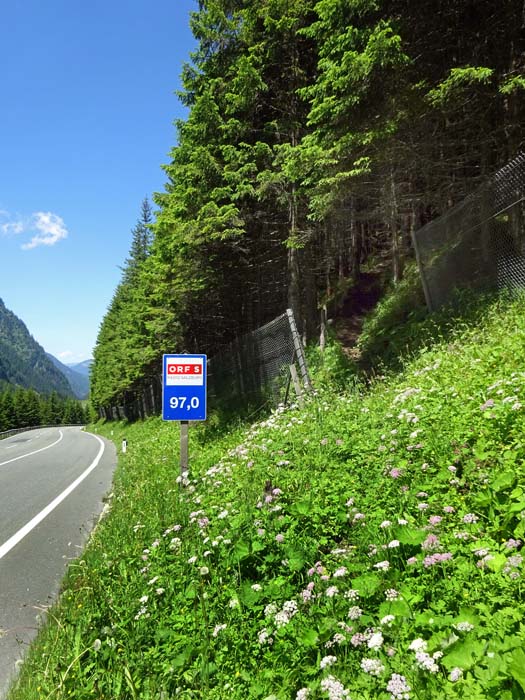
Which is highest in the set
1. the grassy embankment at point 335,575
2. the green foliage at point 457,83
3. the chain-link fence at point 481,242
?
the green foliage at point 457,83

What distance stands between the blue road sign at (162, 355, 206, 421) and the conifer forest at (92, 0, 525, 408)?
478cm

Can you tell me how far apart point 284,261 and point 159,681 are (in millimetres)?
13827

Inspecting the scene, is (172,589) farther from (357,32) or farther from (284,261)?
(284,261)

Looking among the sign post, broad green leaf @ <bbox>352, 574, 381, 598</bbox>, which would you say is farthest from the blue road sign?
broad green leaf @ <bbox>352, 574, 381, 598</bbox>

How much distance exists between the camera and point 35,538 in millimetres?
6156

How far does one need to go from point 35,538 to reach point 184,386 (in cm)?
318

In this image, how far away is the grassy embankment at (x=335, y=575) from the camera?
2045 mm

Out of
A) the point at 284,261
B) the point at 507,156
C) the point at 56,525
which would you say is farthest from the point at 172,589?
the point at 284,261

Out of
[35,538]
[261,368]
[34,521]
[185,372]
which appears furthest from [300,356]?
[34,521]

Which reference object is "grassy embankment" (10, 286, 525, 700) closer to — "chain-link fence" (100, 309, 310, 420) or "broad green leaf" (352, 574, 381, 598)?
"broad green leaf" (352, 574, 381, 598)

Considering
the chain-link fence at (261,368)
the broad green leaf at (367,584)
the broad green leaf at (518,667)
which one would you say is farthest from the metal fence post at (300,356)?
the broad green leaf at (518,667)

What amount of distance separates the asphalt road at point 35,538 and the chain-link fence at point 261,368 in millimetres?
4365

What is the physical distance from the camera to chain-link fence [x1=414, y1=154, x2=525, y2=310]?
22.4ft

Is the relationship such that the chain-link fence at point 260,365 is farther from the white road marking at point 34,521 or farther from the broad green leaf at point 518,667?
the broad green leaf at point 518,667
